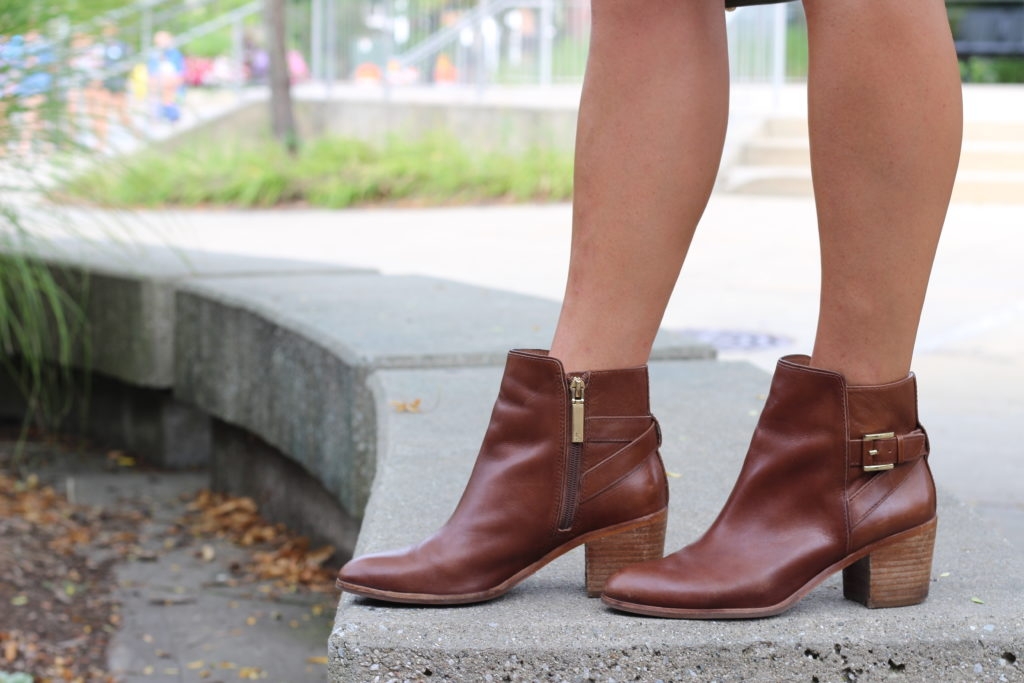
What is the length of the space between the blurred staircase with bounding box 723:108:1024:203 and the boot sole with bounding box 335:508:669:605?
7483 mm

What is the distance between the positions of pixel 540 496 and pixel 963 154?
8083 mm

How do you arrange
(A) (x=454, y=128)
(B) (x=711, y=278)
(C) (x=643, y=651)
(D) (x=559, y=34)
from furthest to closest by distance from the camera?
(D) (x=559, y=34) < (A) (x=454, y=128) < (B) (x=711, y=278) < (C) (x=643, y=651)

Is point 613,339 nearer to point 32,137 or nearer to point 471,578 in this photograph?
point 471,578

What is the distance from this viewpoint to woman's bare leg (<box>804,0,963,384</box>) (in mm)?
1289

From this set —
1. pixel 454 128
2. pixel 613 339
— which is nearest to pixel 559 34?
pixel 454 128

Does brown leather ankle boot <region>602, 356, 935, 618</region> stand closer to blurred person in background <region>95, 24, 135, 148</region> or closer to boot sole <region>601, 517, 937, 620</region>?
boot sole <region>601, 517, 937, 620</region>

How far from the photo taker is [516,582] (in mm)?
1396

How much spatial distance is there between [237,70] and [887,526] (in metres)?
15.1

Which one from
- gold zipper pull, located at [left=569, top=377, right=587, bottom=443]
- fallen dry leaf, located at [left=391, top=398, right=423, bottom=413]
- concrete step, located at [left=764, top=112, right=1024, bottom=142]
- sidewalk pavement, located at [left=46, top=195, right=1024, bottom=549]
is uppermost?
concrete step, located at [left=764, top=112, right=1024, bottom=142]

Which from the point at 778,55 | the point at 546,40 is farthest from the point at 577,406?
the point at 546,40

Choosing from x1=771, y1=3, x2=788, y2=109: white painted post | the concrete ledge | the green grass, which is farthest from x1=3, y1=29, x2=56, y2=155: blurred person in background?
x1=771, y1=3, x2=788, y2=109: white painted post

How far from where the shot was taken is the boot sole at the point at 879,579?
1.32 metres

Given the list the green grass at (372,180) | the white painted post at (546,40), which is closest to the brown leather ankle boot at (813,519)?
the green grass at (372,180)

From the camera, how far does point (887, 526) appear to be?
1.36 meters
